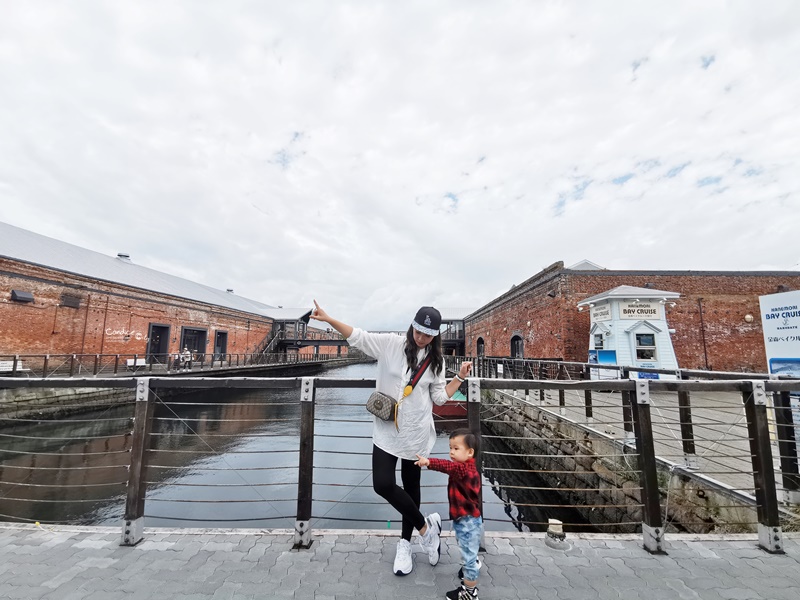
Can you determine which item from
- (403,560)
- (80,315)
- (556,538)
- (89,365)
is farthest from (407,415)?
(80,315)

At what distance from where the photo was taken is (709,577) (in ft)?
6.64

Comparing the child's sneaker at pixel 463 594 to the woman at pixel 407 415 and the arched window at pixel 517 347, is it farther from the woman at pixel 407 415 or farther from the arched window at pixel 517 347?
the arched window at pixel 517 347

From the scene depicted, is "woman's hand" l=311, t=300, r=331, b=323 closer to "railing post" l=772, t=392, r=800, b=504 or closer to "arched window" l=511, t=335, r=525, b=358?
"railing post" l=772, t=392, r=800, b=504

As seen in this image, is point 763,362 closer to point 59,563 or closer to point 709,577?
point 709,577

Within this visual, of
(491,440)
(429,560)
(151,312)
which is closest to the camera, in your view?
(429,560)

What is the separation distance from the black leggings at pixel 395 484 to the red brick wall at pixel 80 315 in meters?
18.4

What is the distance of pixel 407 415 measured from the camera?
2125mm

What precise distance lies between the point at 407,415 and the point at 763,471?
246 cm

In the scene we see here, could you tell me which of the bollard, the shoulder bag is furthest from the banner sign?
the shoulder bag

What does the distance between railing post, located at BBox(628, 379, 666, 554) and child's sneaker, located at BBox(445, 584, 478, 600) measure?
1.32 metres

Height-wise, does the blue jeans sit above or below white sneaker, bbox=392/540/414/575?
above

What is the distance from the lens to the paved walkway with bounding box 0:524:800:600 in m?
1.88

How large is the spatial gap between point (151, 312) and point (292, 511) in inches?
759

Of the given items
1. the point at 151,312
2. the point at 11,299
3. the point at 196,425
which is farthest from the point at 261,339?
the point at 196,425
